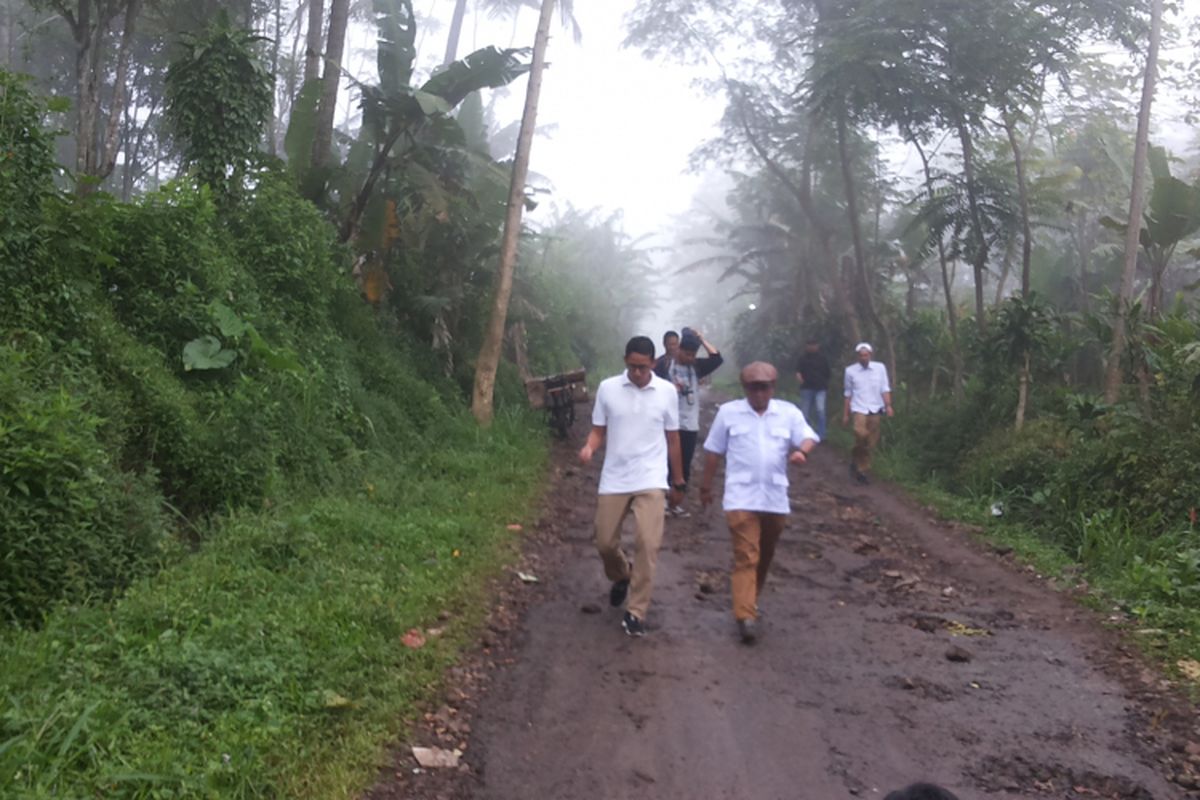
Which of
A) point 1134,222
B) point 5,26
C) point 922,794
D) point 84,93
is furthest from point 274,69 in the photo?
point 5,26

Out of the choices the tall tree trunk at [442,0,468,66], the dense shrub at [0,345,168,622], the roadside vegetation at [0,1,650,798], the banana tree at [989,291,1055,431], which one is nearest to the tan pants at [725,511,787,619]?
the roadside vegetation at [0,1,650,798]

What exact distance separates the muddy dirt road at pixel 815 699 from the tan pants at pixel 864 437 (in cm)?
464

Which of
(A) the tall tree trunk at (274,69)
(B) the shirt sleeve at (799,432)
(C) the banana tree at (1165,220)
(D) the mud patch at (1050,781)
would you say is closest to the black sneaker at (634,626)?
(B) the shirt sleeve at (799,432)

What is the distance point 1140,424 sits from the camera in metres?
9.33

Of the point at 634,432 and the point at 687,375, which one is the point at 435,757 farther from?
the point at 687,375

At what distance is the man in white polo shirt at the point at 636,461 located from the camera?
6551 mm

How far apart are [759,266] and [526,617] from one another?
25594mm

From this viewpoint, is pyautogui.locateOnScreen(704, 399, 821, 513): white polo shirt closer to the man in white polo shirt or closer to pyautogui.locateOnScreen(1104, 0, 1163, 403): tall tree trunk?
the man in white polo shirt

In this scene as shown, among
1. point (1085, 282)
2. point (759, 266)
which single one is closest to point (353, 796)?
point (1085, 282)

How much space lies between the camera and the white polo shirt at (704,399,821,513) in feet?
21.5

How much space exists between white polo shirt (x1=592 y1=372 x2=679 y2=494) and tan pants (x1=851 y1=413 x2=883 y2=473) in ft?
22.2

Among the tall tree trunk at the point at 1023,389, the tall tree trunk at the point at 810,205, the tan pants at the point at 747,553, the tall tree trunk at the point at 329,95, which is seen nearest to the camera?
the tan pants at the point at 747,553

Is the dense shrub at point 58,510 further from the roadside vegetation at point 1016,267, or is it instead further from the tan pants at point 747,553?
the roadside vegetation at point 1016,267

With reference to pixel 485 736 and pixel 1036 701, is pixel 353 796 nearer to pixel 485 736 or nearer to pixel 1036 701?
pixel 485 736
